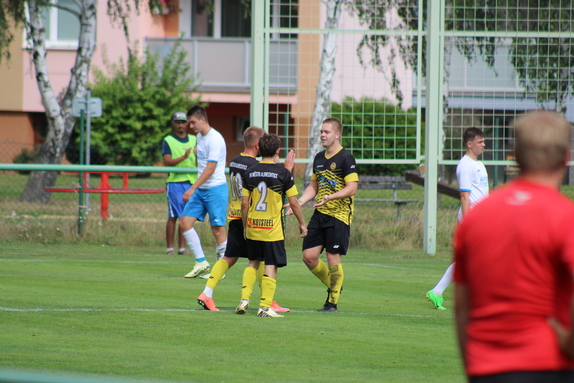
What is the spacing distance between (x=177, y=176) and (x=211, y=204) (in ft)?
9.56

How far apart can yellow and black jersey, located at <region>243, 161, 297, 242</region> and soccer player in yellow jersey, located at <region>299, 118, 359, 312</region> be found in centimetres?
58

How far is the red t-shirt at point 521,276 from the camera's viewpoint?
272cm

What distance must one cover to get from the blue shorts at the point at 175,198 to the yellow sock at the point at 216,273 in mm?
4828

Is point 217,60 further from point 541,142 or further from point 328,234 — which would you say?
point 541,142

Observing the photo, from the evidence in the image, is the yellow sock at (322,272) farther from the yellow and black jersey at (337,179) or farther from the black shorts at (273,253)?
the black shorts at (273,253)

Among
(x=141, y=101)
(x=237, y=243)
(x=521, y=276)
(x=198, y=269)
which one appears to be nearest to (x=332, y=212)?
(x=237, y=243)

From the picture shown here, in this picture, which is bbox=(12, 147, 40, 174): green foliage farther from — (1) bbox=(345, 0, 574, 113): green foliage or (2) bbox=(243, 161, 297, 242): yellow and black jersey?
(2) bbox=(243, 161, 297, 242): yellow and black jersey

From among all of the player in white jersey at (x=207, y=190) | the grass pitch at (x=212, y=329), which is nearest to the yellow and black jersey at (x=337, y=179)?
the grass pitch at (x=212, y=329)

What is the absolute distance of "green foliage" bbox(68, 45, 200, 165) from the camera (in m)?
31.3

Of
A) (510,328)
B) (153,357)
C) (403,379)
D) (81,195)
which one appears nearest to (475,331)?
(510,328)

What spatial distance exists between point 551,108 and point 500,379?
13197 millimetres

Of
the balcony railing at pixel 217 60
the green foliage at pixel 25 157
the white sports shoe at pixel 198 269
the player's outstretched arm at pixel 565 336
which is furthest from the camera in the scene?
the balcony railing at pixel 217 60

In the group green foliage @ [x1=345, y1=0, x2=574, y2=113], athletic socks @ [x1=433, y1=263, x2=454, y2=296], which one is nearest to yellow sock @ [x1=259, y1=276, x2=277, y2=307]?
athletic socks @ [x1=433, y1=263, x2=454, y2=296]

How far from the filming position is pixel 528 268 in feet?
9.05
